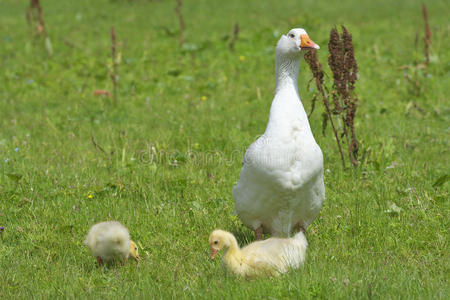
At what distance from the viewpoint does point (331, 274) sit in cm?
386

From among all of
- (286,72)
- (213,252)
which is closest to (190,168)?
(286,72)

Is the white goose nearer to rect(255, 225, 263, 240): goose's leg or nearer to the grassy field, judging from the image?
rect(255, 225, 263, 240): goose's leg

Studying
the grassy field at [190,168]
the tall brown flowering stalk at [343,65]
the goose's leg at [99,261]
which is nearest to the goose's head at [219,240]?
the grassy field at [190,168]

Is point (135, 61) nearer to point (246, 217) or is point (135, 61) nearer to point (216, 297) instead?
point (246, 217)

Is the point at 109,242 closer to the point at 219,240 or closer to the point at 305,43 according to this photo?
the point at 219,240

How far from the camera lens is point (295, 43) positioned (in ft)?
15.2

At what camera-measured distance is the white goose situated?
4.25m

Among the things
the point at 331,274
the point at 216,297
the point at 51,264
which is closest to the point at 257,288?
the point at 216,297

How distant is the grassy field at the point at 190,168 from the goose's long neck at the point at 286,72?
1.39 m

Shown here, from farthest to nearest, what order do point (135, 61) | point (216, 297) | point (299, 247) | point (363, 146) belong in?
point (135, 61)
point (363, 146)
point (299, 247)
point (216, 297)

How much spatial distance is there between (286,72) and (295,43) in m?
0.26

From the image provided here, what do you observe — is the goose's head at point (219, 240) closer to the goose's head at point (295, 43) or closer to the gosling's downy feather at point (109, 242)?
the gosling's downy feather at point (109, 242)

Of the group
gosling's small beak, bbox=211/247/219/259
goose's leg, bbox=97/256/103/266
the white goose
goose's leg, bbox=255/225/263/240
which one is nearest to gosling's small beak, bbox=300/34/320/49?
the white goose

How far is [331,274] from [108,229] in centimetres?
184
